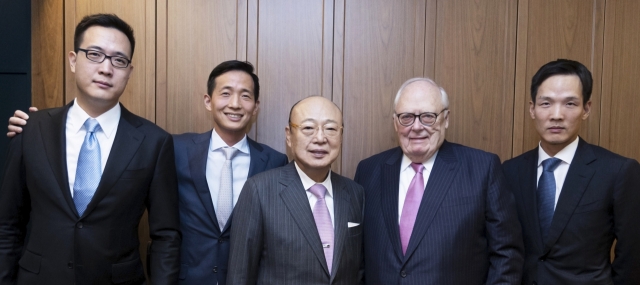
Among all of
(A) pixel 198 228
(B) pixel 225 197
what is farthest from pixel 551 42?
(A) pixel 198 228

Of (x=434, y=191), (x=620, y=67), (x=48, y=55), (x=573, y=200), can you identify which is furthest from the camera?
(x=620, y=67)

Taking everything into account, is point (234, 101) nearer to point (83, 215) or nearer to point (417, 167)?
point (83, 215)

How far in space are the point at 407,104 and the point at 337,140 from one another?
1.36 feet

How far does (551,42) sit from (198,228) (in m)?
2.28

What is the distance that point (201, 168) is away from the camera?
2.20 m

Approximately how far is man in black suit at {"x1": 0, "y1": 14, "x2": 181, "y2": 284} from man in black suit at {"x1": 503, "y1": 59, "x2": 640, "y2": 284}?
5.46 feet

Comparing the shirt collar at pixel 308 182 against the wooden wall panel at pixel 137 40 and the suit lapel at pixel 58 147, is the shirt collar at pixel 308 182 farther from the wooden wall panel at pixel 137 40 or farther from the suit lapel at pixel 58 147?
the wooden wall panel at pixel 137 40

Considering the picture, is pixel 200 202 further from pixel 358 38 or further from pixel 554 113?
pixel 554 113

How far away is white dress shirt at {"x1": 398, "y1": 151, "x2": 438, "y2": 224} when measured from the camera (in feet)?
7.04

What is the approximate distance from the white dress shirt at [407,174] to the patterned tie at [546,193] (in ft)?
1.85

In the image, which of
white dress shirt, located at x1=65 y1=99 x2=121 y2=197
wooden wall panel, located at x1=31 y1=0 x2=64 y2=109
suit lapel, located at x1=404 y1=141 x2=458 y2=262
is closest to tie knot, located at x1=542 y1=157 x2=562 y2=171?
suit lapel, located at x1=404 y1=141 x2=458 y2=262

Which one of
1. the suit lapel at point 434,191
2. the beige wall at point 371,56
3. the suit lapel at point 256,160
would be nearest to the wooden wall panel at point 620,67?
the beige wall at point 371,56

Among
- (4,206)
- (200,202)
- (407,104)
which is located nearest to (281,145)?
(200,202)

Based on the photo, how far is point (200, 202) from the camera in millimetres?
2164
